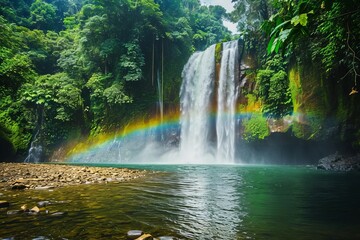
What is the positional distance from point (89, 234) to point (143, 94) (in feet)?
63.6

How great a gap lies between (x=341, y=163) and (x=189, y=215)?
1105cm

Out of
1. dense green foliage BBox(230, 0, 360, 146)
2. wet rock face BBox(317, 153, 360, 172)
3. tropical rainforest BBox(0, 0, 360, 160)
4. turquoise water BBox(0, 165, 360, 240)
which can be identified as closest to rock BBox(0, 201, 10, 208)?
turquoise water BBox(0, 165, 360, 240)

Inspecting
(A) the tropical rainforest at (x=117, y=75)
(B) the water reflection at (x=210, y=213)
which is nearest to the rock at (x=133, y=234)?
(B) the water reflection at (x=210, y=213)

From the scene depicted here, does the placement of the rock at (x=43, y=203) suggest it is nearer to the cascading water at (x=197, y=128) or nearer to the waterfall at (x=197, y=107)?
the cascading water at (x=197, y=128)

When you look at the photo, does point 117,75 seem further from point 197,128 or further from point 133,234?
point 133,234

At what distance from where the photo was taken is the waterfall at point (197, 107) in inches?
732

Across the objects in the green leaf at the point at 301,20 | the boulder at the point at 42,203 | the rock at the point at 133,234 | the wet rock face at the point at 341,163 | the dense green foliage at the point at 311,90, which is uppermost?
the dense green foliage at the point at 311,90

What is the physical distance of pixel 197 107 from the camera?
19.2 metres

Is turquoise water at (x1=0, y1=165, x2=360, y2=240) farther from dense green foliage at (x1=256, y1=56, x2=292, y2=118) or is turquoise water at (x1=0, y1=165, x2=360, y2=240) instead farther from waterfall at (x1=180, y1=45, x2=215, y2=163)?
waterfall at (x1=180, y1=45, x2=215, y2=163)

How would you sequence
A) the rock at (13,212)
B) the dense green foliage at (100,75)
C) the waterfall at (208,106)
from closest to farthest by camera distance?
the rock at (13,212), the waterfall at (208,106), the dense green foliage at (100,75)

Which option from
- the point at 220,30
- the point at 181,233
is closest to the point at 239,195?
the point at 181,233

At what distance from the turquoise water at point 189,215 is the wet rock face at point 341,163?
6980mm

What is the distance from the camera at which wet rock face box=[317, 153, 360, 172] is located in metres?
10.9

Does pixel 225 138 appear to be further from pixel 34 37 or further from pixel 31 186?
pixel 34 37
